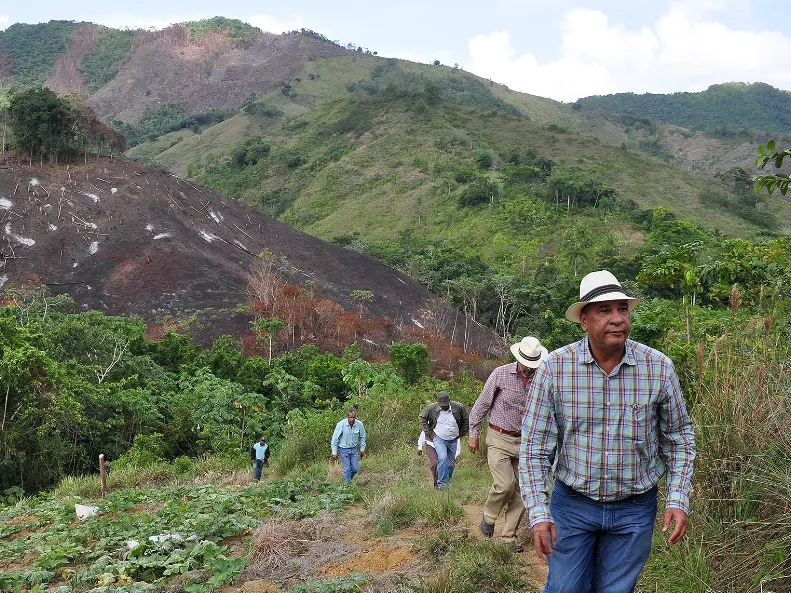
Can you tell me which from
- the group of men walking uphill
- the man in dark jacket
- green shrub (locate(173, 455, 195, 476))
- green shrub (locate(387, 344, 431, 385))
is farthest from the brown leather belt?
green shrub (locate(387, 344, 431, 385))

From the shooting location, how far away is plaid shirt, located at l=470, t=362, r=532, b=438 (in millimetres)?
4656

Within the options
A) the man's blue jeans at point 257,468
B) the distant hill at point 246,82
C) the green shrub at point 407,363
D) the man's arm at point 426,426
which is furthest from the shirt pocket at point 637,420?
the distant hill at point 246,82

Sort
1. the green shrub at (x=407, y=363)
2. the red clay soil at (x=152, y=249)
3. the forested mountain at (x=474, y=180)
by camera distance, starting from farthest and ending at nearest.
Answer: the forested mountain at (x=474, y=180), the red clay soil at (x=152, y=249), the green shrub at (x=407, y=363)

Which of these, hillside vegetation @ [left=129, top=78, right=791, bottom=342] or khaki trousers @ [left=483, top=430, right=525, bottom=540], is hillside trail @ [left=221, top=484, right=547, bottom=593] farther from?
hillside vegetation @ [left=129, top=78, right=791, bottom=342]

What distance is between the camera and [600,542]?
259 cm

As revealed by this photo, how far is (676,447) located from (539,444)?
1.63 feet

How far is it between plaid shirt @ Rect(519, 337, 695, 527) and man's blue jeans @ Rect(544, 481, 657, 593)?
68 mm

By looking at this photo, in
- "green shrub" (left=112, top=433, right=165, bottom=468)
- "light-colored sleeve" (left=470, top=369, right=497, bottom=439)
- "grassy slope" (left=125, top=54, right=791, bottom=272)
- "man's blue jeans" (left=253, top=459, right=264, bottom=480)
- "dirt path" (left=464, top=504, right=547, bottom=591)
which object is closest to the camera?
"dirt path" (left=464, top=504, right=547, bottom=591)

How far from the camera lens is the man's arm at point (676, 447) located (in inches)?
96.3

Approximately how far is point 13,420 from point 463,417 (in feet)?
27.9

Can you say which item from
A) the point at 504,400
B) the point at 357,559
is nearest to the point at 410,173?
the point at 504,400

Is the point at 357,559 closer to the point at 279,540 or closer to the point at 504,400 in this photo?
the point at 279,540

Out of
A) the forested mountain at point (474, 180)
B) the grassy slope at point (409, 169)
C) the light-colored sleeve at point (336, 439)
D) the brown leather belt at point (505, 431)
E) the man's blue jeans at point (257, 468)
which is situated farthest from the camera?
the grassy slope at point (409, 169)

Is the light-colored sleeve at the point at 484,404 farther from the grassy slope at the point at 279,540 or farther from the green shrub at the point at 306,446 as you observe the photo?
the green shrub at the point at 306,446
